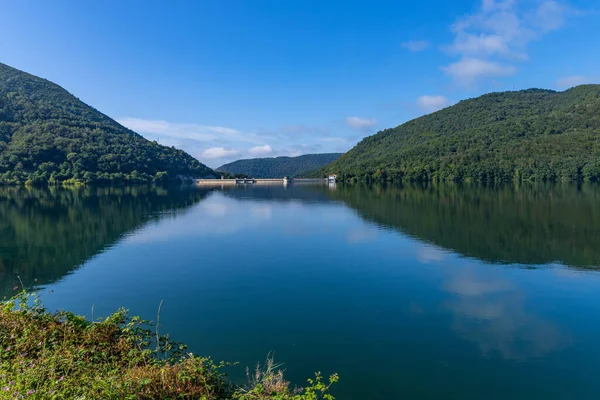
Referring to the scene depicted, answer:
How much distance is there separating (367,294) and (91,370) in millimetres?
13592

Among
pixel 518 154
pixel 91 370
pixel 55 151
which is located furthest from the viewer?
pixel 55 151

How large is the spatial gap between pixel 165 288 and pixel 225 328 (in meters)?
6.96

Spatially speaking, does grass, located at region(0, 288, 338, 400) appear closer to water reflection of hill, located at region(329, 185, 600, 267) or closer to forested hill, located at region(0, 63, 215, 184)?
water reflection of hill, located at region(329, 185, 600, 267)

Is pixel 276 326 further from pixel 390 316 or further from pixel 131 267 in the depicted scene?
pixel 131 267

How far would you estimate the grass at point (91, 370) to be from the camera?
7.24m

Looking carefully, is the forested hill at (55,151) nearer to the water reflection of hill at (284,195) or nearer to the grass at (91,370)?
the water reflection of hill at (284,195)

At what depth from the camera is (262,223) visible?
47000 mm

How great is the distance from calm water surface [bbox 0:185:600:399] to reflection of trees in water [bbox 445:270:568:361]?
0.08 metres

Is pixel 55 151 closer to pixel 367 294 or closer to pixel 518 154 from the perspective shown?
pixel 367 294

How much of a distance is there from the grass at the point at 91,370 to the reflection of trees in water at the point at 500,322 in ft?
23.1

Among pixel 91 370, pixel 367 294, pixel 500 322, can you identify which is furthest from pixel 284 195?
pixel 91 370

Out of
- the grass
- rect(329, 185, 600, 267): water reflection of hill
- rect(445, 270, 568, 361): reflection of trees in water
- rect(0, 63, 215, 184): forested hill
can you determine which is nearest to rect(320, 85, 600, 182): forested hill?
rect(329, 185, 600, 267): water reflection of hill

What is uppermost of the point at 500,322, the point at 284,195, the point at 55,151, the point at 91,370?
the point at 55,151

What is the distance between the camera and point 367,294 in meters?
19.3
